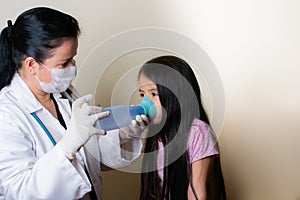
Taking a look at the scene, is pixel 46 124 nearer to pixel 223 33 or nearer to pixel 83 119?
pixel 83 119

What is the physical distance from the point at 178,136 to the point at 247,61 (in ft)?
1.28

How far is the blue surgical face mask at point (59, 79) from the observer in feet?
3.21

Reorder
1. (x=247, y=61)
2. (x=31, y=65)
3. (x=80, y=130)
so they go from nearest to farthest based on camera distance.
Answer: (x=80, y=130) → (x=31, y=65) → (x=247, y=61)

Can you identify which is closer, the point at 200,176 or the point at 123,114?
the point at 123,114

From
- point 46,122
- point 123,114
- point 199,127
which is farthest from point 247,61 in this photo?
point 46,122

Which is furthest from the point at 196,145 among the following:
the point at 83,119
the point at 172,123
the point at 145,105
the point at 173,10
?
the point at 173,10

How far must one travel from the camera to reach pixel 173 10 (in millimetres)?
1387

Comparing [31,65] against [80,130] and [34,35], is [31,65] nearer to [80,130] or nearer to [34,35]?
[34,35]

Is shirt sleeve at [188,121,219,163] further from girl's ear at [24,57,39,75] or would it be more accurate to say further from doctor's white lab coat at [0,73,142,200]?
girl's ear at [24,57,39,75]

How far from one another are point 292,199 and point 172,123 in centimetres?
50

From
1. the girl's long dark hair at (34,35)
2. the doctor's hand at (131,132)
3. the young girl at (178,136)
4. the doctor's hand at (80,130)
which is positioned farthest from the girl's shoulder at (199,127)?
the girl's long dark hair at (34,35)

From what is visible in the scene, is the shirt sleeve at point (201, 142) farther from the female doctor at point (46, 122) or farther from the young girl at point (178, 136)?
the female doctor at point (46, 122)

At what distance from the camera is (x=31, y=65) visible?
→ 985 mm

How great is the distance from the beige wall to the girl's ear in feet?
1.11
